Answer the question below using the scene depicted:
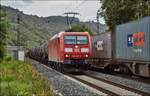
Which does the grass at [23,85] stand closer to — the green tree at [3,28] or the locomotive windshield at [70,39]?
the locomotive windshield at [70,39]

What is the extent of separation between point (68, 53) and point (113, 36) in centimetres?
342

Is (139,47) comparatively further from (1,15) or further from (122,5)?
(122,5)

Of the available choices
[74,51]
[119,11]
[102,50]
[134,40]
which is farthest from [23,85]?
[119,11]

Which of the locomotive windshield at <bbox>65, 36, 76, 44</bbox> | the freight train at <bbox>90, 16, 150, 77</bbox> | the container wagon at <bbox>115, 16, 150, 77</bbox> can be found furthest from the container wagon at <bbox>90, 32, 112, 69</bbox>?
the container wagon at <bbox>115, 16, 150, 77</bbox>

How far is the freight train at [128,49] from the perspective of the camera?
2470 cm

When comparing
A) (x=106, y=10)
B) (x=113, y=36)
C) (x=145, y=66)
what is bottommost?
(x=145, y=66)

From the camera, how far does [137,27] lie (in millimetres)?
25922

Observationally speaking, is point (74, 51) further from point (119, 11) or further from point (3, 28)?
point (119, 11)

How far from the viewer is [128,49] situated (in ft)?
92.4

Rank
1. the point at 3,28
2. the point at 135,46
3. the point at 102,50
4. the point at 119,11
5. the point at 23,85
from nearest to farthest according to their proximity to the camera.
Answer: the point at 23,85 → the point at 135,46 → the point at 102,50 → the point at 3,28 → the point at 119,11

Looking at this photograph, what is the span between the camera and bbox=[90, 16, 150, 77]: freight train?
81.0 ft

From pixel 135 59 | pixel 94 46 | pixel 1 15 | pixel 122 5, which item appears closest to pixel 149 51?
pixel 135 59

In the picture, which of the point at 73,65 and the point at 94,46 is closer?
the point at 73,65

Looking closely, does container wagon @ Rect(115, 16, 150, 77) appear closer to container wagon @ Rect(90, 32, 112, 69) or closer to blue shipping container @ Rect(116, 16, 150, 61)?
blue shipping container @ Rect(116, 16, 150, 61)
